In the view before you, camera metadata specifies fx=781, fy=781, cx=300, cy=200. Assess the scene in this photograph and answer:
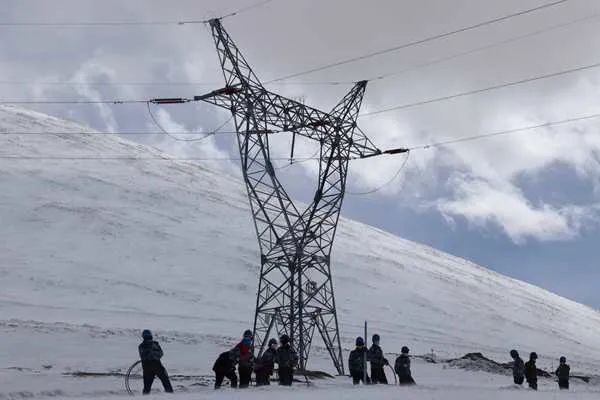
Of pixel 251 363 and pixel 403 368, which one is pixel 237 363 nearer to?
pixel 251 363

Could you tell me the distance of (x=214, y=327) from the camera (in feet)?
178

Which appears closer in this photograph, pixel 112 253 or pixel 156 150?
pixel 112 253

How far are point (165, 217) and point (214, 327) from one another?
116 ft

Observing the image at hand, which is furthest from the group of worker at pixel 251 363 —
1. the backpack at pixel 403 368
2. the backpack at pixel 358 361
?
the backpack at pixel 403 368

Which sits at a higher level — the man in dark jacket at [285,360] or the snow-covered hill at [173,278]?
the snow-covered hill at [173,278]

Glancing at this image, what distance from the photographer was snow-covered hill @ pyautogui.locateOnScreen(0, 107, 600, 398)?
47.4 m

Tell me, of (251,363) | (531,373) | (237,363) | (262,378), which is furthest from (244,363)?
A: (531,373)

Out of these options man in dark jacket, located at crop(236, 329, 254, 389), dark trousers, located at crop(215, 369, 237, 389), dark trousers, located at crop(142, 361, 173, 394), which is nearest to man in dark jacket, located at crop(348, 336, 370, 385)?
man in dark jacket, located at crop(236, 329, 254, 389)

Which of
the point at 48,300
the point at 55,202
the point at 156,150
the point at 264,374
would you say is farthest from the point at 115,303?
the point at 156,150

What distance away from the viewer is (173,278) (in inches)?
2675

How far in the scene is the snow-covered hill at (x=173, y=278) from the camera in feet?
155

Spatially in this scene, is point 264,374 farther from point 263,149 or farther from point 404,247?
point 404,247

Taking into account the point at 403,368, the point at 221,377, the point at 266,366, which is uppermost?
the point at 403,368

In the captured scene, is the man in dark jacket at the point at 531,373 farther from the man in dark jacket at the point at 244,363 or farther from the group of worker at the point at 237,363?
the man in dark jacket at the point at 244,363
